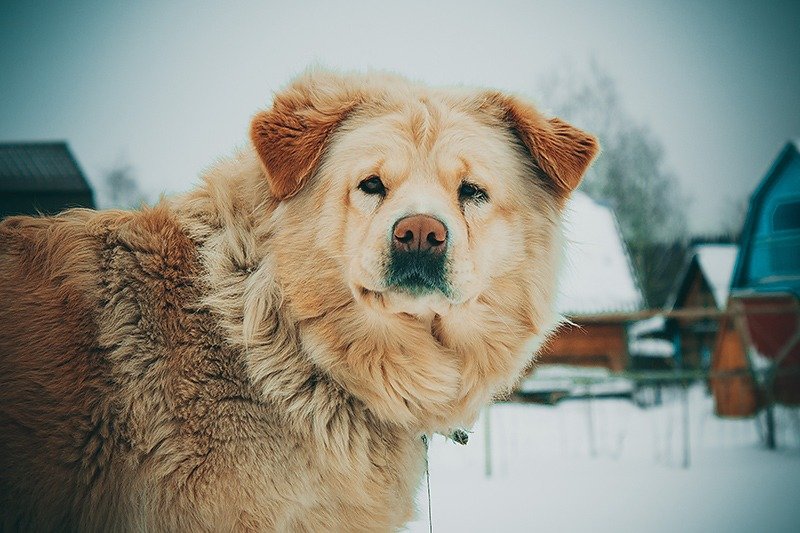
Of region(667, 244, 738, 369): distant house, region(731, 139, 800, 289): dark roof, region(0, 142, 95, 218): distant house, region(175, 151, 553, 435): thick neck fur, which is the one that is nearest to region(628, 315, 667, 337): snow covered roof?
region(667, 244, 738, 369): distant house

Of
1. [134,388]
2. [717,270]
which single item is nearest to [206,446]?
[134,388]

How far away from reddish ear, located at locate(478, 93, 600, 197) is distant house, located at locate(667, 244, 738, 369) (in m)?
22.7

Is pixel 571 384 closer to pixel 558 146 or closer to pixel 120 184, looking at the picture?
pixel 558 146

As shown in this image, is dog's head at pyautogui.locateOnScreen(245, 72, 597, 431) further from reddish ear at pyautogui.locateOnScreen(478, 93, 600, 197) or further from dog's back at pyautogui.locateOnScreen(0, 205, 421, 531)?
dog's back at pyautogui.locateOnScreen(0, 205, 421, 531)

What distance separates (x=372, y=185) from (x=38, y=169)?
18460 millimetres

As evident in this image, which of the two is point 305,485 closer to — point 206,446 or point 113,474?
point 206,446

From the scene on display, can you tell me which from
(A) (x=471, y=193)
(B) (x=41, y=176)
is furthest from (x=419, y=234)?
(B) (x=41, y=176)

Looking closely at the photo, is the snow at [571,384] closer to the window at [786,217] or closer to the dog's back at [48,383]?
the window at [786,217]

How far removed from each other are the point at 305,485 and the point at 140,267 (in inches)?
41.5

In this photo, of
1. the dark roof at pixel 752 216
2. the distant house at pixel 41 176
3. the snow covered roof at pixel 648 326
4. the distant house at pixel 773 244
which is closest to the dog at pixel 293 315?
the distant house at pixel 773 244

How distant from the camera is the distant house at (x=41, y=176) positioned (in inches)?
631

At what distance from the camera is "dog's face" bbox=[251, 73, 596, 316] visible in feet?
7.80

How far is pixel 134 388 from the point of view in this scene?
6.89 feet

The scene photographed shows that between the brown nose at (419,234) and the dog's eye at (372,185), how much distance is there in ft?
0.96
